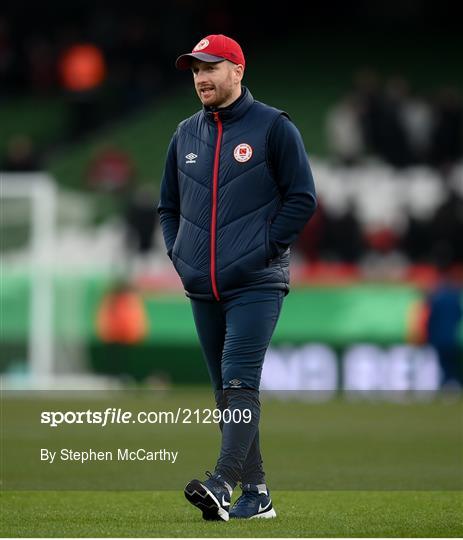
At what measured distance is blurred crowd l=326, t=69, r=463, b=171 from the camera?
24.3 metres

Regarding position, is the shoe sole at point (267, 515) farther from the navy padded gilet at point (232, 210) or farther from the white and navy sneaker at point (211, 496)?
the navy padded gilet at point (232, 210)

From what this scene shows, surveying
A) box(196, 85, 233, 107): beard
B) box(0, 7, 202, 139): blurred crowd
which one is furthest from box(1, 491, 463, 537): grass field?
box(0, 7, 202, 139): blurred crowd

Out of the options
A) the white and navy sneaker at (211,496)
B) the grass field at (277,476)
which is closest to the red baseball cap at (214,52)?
the white and navy sneaker at (211,496)

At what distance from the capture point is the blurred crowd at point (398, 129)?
24.3 metres

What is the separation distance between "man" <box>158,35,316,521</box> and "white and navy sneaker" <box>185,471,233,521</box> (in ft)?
0.06

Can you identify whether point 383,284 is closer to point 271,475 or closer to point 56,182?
point 56,182

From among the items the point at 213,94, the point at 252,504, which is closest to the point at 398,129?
the point at 213,94

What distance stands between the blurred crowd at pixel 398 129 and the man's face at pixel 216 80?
1736 cm

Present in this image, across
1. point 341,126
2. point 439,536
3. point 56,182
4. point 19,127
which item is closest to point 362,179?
point 341,126

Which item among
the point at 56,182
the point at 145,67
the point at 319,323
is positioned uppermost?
the point at 145,67

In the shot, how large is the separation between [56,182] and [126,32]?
4.69 meters

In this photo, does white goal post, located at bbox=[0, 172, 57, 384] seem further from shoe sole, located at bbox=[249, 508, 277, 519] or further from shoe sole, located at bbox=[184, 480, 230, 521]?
shoe sole, located at bbox=[184, 480, 230, 521]

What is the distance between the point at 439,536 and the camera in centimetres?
641

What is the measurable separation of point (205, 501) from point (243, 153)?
1.65m
